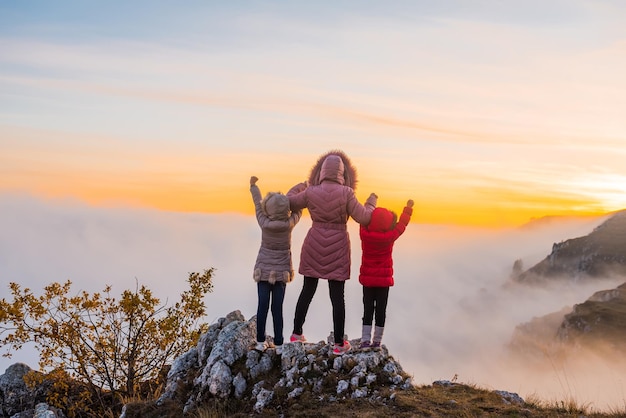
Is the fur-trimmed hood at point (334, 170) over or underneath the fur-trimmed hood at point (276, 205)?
over

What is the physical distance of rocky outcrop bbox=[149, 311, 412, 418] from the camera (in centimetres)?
1252

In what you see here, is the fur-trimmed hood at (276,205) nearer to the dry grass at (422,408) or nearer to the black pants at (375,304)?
the black pants at (375,304)

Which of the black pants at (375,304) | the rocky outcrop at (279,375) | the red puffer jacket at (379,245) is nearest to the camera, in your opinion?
the rocky outcrop at (279,375)

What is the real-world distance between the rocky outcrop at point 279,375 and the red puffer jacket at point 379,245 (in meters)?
1.77

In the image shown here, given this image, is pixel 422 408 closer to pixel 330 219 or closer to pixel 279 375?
pixel 279 375

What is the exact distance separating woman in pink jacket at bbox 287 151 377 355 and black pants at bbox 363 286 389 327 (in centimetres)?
57

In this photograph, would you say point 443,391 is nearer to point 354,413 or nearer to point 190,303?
point 354,413

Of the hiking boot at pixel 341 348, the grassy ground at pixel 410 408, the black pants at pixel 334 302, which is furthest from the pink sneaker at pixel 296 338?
the grassy ground at pixel 410 408

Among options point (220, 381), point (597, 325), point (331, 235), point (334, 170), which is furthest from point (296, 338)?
point (597, 325)

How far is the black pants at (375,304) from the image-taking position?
44.4 ft

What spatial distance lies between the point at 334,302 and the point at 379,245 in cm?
176

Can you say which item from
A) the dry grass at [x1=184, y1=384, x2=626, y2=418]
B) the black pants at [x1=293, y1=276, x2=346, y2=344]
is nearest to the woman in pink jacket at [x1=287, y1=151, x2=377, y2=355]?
the black pants at [x1=293, y1=276, x2=346, y2=344]

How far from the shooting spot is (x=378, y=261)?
13.5 meters

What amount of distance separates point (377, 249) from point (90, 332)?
32.6ft
